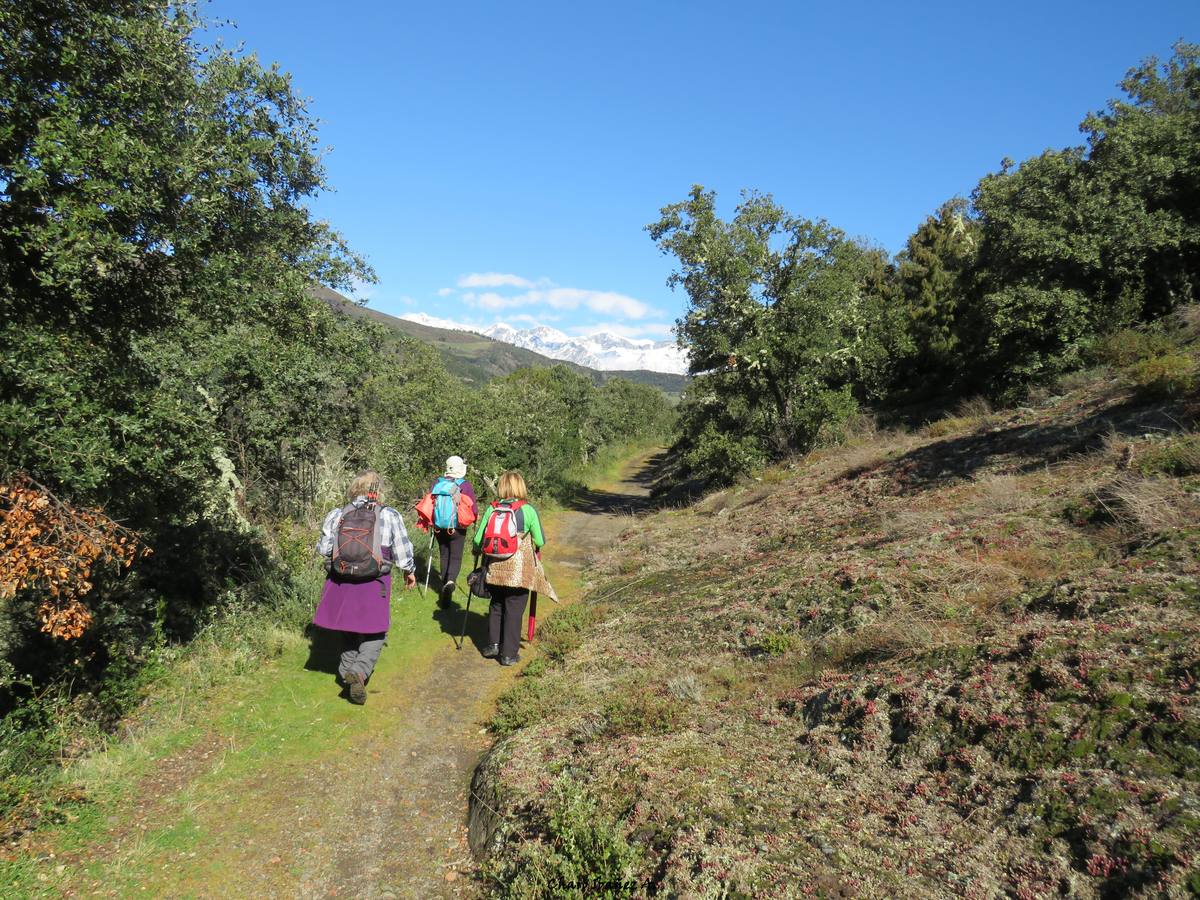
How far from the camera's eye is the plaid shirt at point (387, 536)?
6.16 meters

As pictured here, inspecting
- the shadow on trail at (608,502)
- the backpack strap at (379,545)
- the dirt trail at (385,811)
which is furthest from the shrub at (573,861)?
the shadow on trail at (608,502)

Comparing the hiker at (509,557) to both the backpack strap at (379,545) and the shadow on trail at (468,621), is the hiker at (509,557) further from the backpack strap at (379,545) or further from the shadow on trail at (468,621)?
the backpack strap at (379,545)

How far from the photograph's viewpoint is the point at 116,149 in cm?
462

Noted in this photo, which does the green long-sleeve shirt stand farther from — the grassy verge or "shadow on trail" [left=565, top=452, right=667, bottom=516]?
"shadow on trail" [left=565, top=452, right=667, bottom=516]

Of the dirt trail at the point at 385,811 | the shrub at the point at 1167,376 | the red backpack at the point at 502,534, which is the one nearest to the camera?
the dirt trail at the point at 385,811

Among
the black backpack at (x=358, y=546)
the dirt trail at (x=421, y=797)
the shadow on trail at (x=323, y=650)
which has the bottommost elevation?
the dirt trail at (x=421, y=797)

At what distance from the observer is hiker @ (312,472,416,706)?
19.9ft

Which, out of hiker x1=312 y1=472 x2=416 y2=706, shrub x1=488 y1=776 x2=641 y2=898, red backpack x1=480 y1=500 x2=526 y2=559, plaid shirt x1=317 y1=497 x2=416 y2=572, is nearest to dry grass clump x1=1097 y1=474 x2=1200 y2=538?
shrub x1=488 y1=776 x2=641 y2=898

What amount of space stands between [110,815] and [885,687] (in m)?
5.78

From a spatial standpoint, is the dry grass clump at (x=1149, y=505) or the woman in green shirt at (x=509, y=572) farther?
the woman in green shirt at (x=509, y=572)

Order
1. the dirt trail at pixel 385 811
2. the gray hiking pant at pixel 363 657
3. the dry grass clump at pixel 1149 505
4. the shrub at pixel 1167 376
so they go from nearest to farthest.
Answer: the dirt trail at pixel 385 811 → the dry grass clump at pixel 1149 505 → the gray hiking pant at pixel 363 657 → the shrub at pixel 1167 376

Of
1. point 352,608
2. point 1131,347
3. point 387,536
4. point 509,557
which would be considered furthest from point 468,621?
point 1131,347

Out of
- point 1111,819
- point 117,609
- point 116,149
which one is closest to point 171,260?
point 116,149

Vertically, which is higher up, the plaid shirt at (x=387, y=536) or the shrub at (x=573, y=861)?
the plaid shirt at (x=387, y=536)
